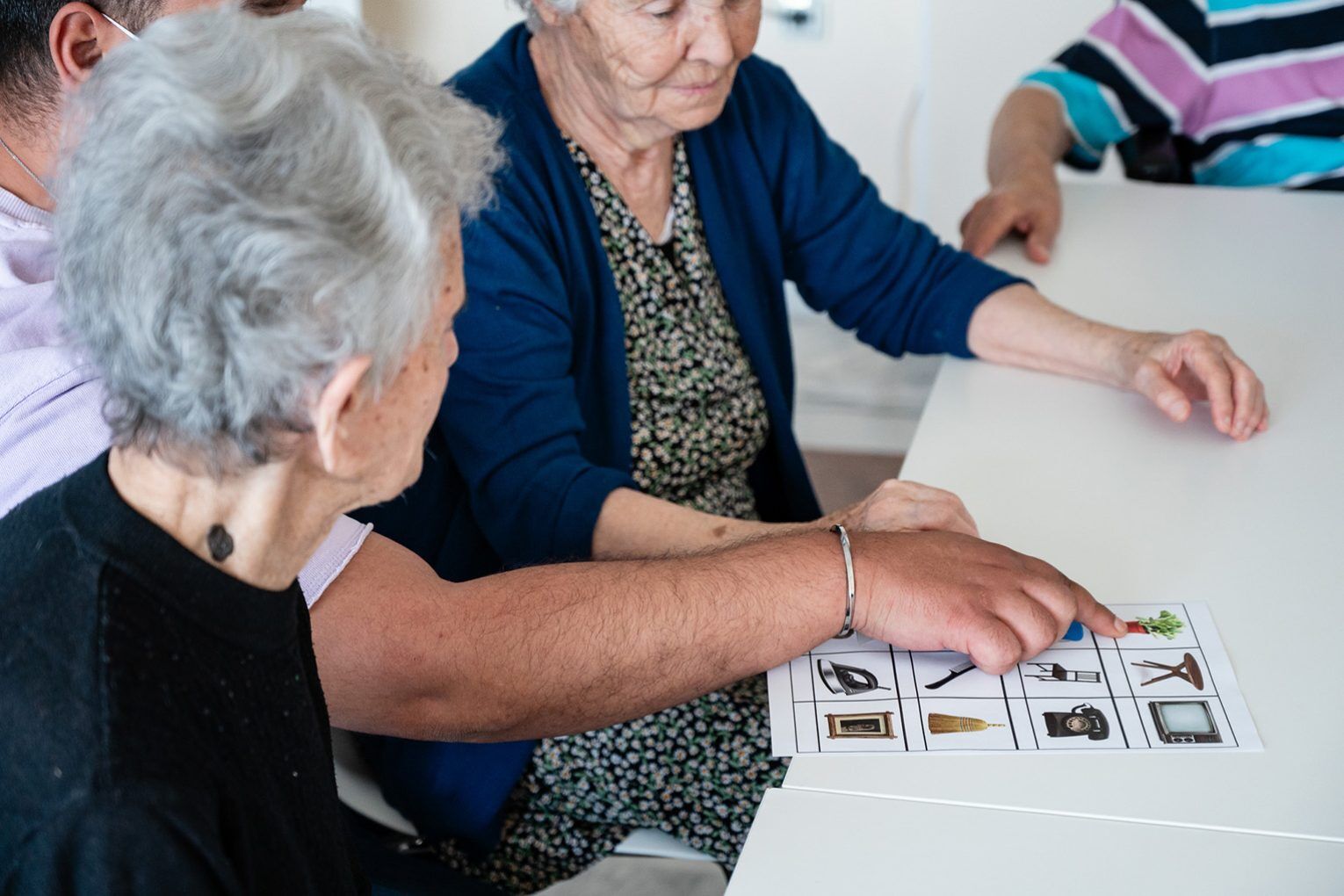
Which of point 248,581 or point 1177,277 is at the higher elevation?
point 248,581

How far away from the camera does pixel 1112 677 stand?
110 centimetres

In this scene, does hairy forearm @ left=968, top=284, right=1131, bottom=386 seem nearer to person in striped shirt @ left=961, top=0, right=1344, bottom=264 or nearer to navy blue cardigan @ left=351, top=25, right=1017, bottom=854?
navy blue cardigan @ left=351, top=25, right=1017, bottom=854

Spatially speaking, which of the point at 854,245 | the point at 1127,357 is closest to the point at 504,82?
the point at 854,245

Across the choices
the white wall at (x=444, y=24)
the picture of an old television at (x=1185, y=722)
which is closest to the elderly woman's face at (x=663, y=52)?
the picture of an old television at (x=1185, y=722)

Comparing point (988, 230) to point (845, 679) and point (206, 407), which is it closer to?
point (845, 679)

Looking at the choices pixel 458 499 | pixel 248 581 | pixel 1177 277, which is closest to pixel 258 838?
pixel 248 581

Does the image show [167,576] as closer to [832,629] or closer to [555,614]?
[555,614]

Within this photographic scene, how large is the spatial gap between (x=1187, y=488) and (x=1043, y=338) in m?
0.30

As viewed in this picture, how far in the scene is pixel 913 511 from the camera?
1.27 m

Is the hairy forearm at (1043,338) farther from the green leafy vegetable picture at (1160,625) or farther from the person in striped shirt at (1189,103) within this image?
the green leafy vegetable picture at (1160,625)

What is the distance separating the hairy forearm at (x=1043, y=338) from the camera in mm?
1548

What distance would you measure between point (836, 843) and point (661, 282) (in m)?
0.83

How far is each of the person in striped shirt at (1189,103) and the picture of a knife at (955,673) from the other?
89 cm

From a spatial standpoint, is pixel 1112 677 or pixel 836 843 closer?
pixel 836 843
